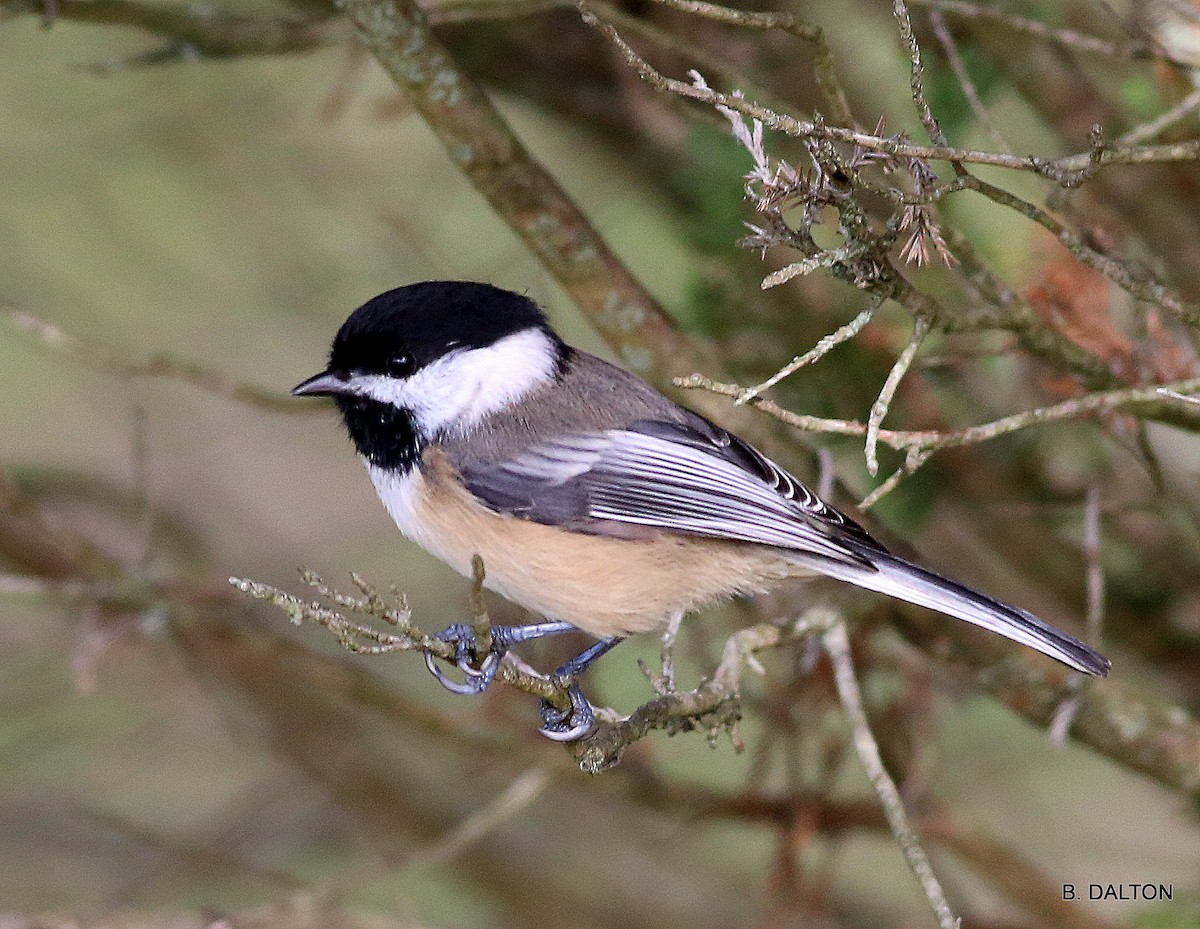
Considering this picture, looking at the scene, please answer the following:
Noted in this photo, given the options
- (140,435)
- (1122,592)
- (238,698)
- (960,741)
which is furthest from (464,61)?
(960,741)

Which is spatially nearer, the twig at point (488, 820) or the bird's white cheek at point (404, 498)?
the bird's white cheek at point (404, 498)

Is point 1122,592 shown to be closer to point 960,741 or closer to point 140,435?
point 960,741

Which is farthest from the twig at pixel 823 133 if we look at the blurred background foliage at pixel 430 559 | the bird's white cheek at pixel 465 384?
the bird's white cheek at pixel 465 384

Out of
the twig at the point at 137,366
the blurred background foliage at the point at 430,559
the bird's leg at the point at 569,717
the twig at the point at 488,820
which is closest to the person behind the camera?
the bird's leg at the point at 569,717

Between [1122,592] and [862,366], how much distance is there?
93 centimetres

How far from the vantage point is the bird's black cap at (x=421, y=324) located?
206cm

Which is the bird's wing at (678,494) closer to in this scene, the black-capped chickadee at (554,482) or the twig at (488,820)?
the black-capped chickadee at (554,482)

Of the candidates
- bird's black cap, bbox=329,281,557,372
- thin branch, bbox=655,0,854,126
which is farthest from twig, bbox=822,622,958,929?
thin branch, bbox=655,0,854,126

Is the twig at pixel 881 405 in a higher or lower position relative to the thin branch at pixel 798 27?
lower

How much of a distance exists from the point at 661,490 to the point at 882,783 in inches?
22.3

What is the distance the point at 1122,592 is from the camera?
9.25ft

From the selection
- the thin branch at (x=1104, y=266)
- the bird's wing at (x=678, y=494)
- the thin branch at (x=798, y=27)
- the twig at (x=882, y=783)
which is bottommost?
the twig at (x=882, y=783)

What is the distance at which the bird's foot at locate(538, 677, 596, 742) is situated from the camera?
1684mm

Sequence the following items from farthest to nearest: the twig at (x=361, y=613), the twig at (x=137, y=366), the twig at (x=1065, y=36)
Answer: the twig at (x=137, y=366)
the twig at (x=1065, y=36)
the twig at (x=361, y=613)
